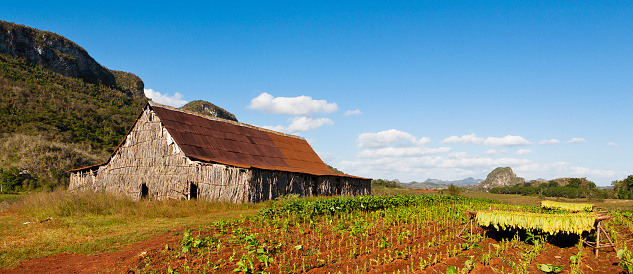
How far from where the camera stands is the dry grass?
1060 centimetres

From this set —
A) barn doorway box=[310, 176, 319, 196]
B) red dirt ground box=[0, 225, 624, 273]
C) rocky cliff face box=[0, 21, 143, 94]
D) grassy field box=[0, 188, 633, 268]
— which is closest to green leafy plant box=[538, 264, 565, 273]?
red dirt ground box=[0, 225, 624, 273]

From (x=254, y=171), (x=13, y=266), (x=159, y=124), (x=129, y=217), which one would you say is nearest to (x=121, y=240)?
(x=13, y=266)

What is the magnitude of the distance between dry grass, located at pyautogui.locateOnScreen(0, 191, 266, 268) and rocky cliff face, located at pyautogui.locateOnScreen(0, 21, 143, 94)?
69988 millimetres

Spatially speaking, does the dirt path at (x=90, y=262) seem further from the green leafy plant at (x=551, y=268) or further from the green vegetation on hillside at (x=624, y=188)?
the green vegetation on hillside at (x=624, y=188)

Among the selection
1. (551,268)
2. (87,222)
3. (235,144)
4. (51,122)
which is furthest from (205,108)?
(551,268)

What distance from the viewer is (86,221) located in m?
14.7

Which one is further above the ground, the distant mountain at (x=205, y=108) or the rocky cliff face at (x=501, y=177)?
the distant mountain at (x=205, y=108)

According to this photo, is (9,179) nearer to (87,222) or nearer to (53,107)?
(53,107)

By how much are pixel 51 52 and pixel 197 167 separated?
75246mm

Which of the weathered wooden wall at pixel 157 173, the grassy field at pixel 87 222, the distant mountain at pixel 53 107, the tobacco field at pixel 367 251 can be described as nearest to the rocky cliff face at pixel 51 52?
the distant mountain at pixel 53 107

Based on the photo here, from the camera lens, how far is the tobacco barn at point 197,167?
69.1ft

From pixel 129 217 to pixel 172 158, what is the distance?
25.7 feet

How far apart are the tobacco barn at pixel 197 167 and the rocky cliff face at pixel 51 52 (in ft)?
201

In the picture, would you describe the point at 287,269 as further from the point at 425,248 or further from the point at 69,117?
the point at 69,117
